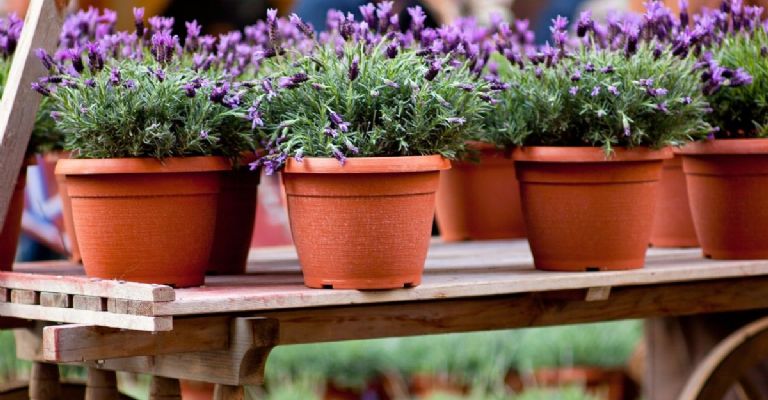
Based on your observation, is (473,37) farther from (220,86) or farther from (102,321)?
(102,321)

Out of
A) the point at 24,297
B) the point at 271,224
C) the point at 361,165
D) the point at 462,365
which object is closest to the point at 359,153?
the point at 361,165

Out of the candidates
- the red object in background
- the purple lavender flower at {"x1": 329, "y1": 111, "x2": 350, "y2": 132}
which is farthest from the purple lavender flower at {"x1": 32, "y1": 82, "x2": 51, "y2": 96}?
the red object in background

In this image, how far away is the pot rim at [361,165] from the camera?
243 cm

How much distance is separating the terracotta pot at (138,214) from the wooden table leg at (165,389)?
0.41 meters

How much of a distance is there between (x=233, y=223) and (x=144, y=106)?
55 centimetres

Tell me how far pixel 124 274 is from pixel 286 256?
102cm

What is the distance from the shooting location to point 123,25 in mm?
6488

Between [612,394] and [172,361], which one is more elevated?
[172,361]

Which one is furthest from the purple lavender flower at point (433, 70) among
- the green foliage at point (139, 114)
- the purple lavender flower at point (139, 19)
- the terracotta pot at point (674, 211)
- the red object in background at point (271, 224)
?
the red object in background at point (271, 224)

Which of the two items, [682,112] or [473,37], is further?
[473,37]

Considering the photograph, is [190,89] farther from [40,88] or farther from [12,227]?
[12,227]

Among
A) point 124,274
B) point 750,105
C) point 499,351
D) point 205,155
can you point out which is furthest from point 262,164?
point 499,351

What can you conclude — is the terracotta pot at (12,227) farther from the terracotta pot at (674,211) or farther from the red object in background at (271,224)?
the red object in background at (271,224)

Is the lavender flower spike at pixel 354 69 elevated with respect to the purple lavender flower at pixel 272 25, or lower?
lower
